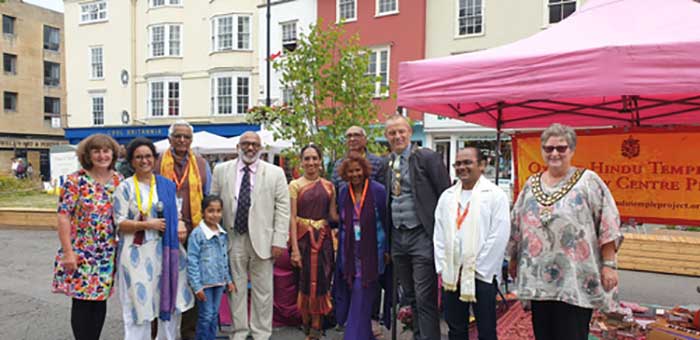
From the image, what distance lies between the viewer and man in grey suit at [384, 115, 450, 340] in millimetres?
3682

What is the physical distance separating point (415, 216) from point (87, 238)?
250 centimetres

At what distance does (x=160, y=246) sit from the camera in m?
3.63

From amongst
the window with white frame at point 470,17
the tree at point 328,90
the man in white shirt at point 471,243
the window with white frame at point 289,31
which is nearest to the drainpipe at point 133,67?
the window with white frame at point 289,31

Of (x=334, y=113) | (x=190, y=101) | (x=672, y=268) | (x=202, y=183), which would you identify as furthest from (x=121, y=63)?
(x=672, y=268)

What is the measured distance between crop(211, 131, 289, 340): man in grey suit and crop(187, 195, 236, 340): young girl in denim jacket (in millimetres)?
119

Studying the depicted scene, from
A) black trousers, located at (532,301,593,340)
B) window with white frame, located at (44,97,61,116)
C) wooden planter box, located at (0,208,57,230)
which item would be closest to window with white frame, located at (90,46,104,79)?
window with white frame, located at (44,97,61,116)

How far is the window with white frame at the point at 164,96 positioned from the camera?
78.2ft

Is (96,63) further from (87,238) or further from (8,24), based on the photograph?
(87,238)

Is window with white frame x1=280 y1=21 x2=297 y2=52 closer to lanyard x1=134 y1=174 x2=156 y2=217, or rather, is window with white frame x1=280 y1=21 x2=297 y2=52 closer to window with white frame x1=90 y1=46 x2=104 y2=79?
window with white frame x1=90 y1=46 x2=104 y2=79

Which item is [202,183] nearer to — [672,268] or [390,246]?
[390,246]

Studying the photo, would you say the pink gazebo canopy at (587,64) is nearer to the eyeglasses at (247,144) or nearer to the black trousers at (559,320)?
the eyeglasses at (247,144)

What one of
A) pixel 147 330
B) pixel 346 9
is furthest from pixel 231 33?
pixel 147 330

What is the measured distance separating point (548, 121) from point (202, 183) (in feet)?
14.1

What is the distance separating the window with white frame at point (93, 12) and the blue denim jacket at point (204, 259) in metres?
26.6
